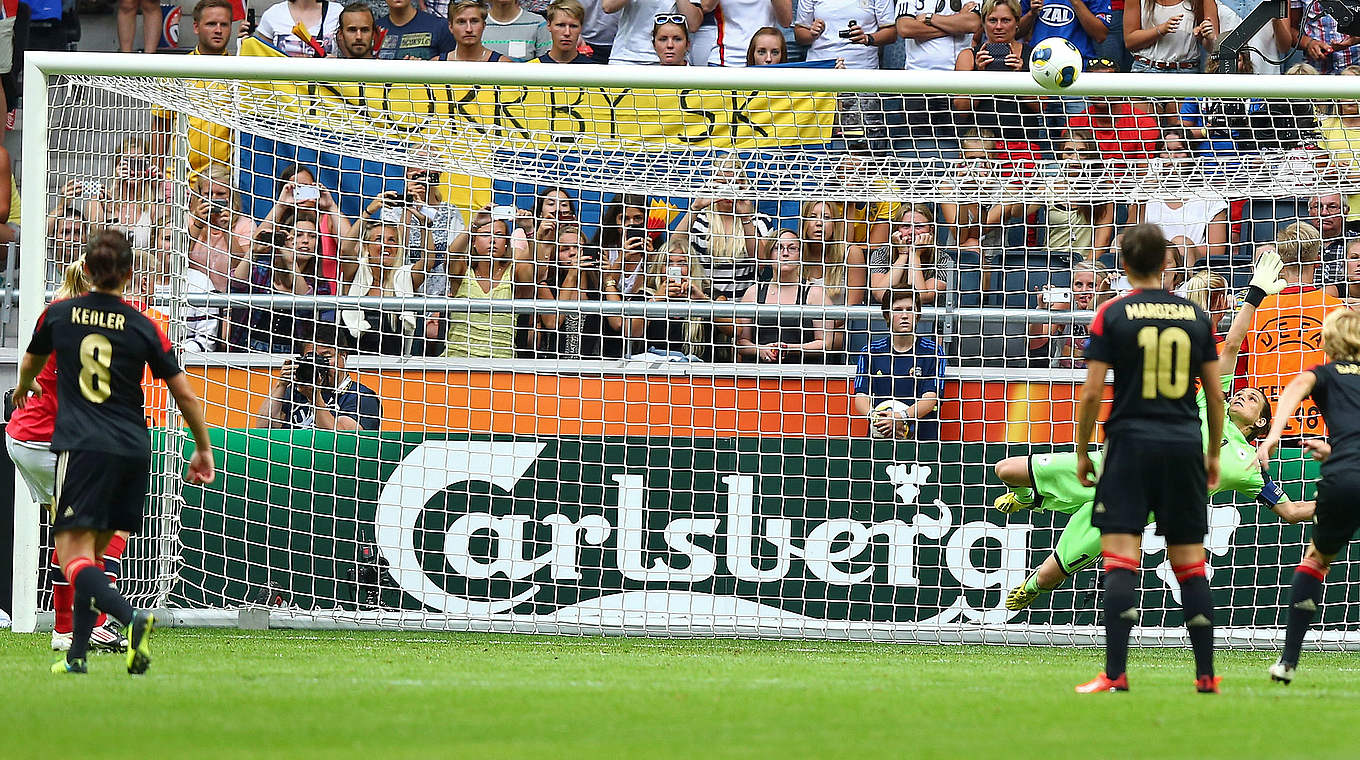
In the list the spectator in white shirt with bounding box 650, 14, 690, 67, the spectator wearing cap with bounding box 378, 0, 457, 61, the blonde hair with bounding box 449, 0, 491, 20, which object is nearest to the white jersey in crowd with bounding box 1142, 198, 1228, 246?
the spectator in white shirt with bounding box 650, 14, 690, 67

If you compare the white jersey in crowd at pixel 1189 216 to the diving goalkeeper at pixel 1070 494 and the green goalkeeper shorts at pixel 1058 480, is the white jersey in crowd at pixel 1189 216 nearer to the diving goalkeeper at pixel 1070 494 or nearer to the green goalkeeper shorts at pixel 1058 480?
the diving goalkeeper at pixel 1070 494

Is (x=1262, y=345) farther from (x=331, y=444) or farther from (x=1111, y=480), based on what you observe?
(x=331, y=444)

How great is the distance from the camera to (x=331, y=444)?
9977 millimetres

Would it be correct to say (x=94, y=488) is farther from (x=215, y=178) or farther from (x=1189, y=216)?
(x=1189, y=216)

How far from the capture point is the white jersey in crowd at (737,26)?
44.7ft

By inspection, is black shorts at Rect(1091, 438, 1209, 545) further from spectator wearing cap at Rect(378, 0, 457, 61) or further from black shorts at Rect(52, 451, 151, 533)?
spectator wearing cap at Rect(378, 0, 457, 61)

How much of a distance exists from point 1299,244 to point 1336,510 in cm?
445

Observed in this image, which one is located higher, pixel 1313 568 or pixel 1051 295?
pixel 1051 295

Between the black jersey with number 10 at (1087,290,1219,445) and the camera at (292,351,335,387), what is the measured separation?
6.13 m

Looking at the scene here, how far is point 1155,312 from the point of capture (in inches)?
224

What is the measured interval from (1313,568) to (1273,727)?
229 centimetres

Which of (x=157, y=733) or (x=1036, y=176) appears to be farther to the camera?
(x=1036, y=176)

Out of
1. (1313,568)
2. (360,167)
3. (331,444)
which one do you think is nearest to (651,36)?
(360,167)

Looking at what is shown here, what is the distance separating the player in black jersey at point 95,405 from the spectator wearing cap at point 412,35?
24.4 feet
